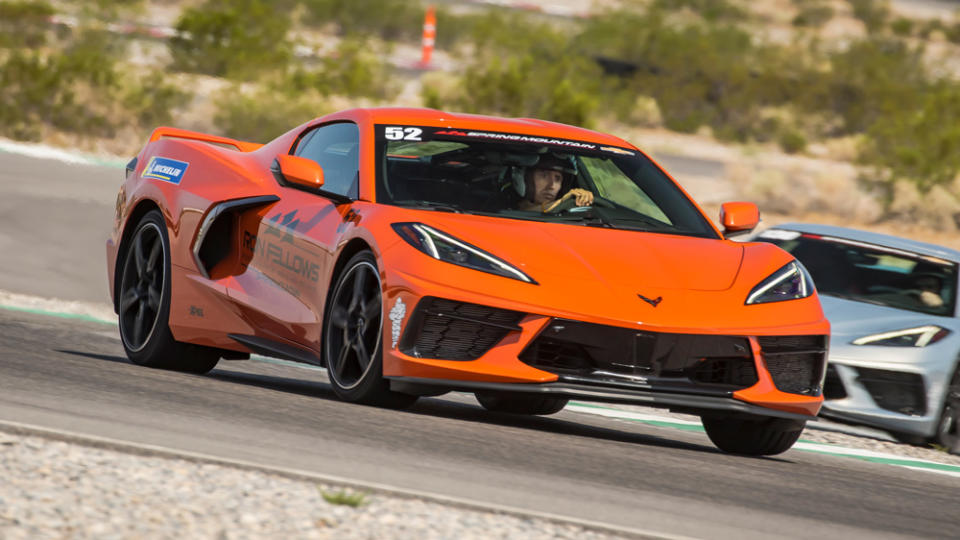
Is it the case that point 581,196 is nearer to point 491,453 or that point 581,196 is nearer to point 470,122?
point 470,122

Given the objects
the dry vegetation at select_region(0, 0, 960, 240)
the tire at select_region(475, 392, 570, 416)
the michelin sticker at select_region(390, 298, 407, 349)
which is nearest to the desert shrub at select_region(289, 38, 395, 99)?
the dry vegetation at select_region(0, 0, 960, 240)

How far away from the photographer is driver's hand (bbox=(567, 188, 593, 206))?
26.0 ft

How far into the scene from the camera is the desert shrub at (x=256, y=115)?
2634 cm

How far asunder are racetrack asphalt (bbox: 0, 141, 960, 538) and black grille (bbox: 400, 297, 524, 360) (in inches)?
13.3

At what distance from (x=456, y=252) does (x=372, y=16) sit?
5035 cm

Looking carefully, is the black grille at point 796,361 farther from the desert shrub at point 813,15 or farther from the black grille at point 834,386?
the desert shrub at point 813,15

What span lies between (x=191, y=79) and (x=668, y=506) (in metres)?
25.7

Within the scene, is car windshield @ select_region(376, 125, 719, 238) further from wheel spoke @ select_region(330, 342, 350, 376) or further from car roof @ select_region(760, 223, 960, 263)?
car roof @ select_region(760, 223, 960, 263)

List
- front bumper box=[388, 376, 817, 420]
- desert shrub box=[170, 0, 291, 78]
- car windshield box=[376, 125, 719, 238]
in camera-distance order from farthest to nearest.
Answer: desert shrub box=[170, 0, 291, 78]
car windshield box=[376, 125, 719, 238]
front bumper box=[388, 376, 817, 420]

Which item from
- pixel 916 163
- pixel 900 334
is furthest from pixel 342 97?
pixel 900 334

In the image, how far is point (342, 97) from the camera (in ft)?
103

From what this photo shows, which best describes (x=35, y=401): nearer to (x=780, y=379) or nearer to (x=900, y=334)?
(x=780, y=379)

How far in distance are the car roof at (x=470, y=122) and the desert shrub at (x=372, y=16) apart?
47.8 meters

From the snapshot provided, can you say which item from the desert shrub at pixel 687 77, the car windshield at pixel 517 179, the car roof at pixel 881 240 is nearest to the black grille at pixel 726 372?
the car windshield at pixel 517 179
